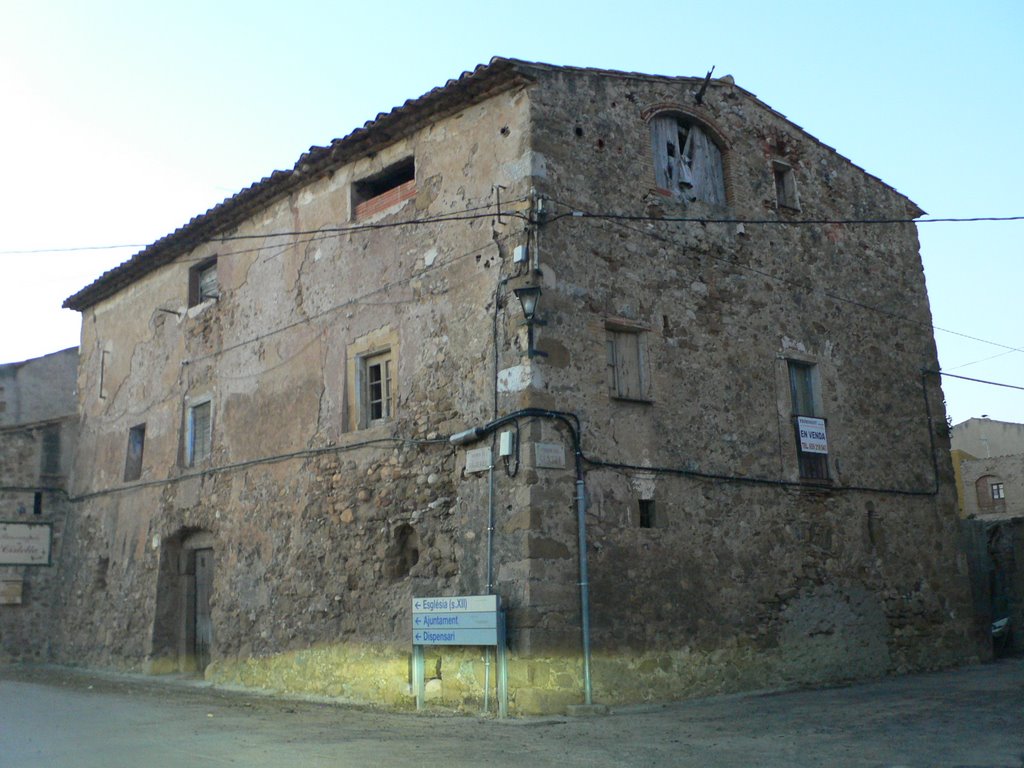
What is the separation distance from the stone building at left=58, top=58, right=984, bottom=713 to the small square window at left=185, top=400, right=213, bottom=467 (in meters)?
0.05

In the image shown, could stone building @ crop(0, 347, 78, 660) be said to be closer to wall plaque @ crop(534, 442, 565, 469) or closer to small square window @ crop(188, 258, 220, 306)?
small square window @ crop(188, 258, 220, 306)

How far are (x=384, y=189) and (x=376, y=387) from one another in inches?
101

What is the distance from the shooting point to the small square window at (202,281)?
598 inches

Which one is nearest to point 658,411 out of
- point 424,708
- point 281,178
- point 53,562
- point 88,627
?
point 424,708

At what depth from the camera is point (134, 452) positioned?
53.6 ft

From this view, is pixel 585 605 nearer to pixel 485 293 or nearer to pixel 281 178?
pixel 485 293

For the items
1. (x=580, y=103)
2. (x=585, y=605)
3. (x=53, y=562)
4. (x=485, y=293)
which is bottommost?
(x=585, y=605)

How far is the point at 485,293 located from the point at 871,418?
582 centimetres

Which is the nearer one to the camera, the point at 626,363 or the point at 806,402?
the point at 626,363

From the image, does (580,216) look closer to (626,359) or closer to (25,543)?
(626,359)

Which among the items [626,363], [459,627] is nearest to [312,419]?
[459,627]

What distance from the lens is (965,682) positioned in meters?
11.3

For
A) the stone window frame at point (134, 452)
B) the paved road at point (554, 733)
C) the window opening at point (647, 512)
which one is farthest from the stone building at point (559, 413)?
the stone window frame at point (134, 452)

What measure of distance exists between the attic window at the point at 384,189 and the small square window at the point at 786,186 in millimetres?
4725
